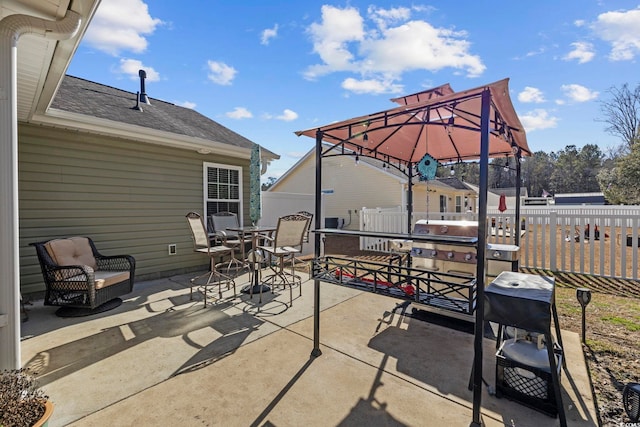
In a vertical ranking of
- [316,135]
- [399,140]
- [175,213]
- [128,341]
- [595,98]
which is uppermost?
[595,98]

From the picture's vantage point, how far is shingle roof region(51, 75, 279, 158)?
498 centimetres

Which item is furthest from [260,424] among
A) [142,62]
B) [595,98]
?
[595,98]

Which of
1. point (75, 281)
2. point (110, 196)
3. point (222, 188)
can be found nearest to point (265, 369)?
point (75, 281)

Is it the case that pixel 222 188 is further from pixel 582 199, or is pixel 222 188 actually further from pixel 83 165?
pixel 582 199

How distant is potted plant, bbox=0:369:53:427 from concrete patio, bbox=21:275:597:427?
17.8 inches

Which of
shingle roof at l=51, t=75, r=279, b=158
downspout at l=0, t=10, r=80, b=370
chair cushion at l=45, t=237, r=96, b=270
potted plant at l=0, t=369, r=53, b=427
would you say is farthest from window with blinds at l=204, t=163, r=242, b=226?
potted plant at l=0, t=369, r=53, b=427

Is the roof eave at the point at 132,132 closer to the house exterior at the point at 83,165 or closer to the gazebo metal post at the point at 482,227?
the house exterior at the point at 83,165

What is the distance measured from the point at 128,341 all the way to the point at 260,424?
2057mm

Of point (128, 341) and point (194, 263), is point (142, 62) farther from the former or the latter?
point (128, 341)

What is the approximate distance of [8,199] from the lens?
177cm

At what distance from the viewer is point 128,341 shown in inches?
119

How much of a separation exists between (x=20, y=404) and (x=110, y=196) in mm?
4515

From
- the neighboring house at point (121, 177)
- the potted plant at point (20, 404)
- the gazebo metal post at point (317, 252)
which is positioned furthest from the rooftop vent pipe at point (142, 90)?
the potted plant at point (20, 404)

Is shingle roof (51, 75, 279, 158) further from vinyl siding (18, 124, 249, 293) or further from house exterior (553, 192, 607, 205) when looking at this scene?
house exterior (553, 192, 607, 205)
